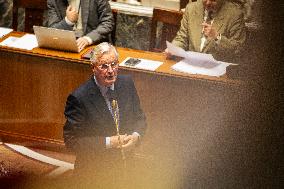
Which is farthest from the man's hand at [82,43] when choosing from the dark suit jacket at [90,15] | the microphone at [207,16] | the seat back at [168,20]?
the microphone at [207,16]

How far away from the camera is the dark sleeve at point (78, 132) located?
2.50 meters

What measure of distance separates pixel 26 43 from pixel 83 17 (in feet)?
2.15

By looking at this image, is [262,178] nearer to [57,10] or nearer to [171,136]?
[171,136]

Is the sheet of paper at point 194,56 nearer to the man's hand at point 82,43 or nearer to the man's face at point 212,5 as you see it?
the man's face at point 212,5

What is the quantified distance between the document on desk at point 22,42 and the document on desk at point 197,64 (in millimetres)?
1256

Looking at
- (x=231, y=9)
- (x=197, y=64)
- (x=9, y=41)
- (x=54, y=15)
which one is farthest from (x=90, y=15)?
(x=231, y=9)

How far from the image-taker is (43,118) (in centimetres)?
393

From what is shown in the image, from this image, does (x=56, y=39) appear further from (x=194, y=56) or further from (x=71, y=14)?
(x=194, y=56)

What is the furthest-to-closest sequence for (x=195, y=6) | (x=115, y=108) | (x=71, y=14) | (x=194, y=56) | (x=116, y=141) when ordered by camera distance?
1. (x=71, y=14)
2. (x=195, y=6)
3. (x=194, y=56)
4. (x=115, y=108)
5. (x=116, y=141)

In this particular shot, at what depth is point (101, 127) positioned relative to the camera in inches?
101

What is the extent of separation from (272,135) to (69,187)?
9.86 feet

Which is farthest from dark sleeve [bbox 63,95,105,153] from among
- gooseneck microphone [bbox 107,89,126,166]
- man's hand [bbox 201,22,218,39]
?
man's hand [bbox 201,22,218,39]

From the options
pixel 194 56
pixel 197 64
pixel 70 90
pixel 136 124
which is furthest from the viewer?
pixel 70 90

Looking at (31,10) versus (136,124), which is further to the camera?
(31,10)
